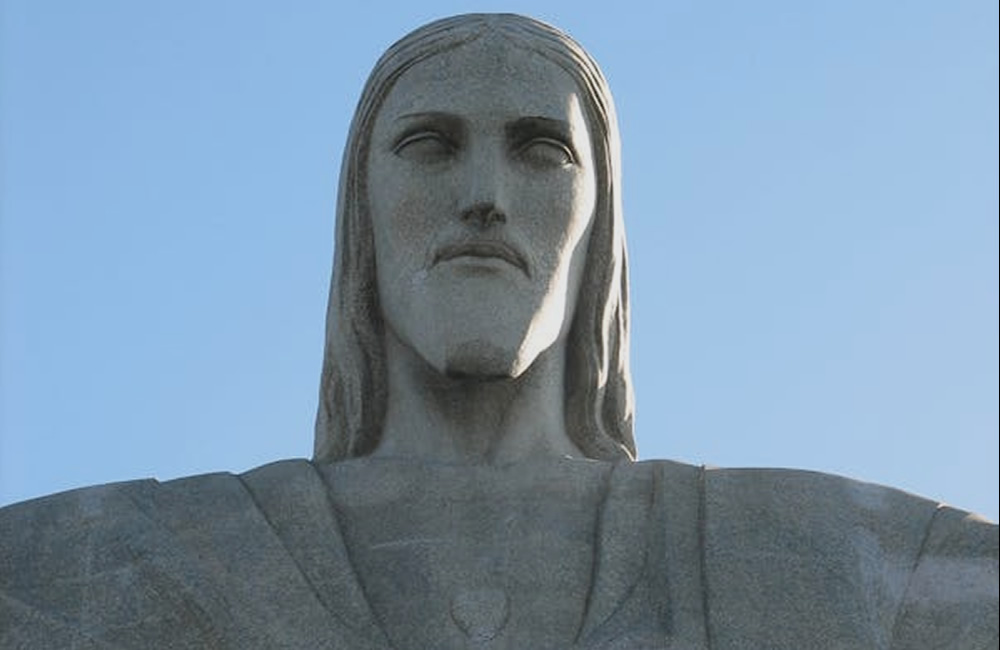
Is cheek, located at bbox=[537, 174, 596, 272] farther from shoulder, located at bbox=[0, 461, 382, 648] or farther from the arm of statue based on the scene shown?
the arm of statue

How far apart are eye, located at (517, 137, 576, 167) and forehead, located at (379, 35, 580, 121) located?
0.43 feet

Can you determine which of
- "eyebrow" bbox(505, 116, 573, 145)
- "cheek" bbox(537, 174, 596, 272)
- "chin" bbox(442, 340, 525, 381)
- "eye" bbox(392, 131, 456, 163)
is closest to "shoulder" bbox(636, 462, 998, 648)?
"chin" bbox(442, 340, 525, 381)

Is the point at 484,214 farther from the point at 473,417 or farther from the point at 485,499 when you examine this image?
the point at 485,499

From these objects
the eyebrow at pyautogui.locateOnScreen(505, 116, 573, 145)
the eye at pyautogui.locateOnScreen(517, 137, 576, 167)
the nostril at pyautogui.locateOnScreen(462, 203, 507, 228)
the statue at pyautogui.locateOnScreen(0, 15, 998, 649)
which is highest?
the eyebrow at pyautogui.locateOnScreen(505, 116, 573, 145)

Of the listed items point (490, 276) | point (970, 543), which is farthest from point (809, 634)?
point (490, 276)

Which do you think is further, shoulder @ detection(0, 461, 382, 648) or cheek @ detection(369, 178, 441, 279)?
cheek @ detection(369, 178, 441, 279)

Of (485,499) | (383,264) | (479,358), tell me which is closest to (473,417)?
(479,358)

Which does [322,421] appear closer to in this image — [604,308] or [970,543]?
[604,308]

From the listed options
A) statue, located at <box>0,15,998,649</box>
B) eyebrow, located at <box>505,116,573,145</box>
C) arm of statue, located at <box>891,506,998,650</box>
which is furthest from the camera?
eyebrow, located at <box>505,116,573,145</box>

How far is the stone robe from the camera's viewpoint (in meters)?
17.5

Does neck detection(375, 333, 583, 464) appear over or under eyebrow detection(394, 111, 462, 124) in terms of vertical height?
under

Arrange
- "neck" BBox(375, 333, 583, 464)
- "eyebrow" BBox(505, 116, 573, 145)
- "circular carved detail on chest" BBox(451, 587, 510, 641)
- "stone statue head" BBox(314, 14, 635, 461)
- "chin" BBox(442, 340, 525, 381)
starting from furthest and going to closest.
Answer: "stone statue head" BBox(314, 14, 635, 461) < "eyebrow" BBox(505, 116, 573, 145) < "neck" BBox(375, 333, 583, 464) < "chin" BBox(442, 340, 525, 381) < "circular carved detail on chest" BBox(451, 587, 510, 641)

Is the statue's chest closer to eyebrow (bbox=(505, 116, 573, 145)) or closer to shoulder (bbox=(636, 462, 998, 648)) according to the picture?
shoulder (bbox=(636, 462, 998, 648))

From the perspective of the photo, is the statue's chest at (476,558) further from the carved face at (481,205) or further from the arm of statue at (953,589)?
the arm of statue at (953,589)
